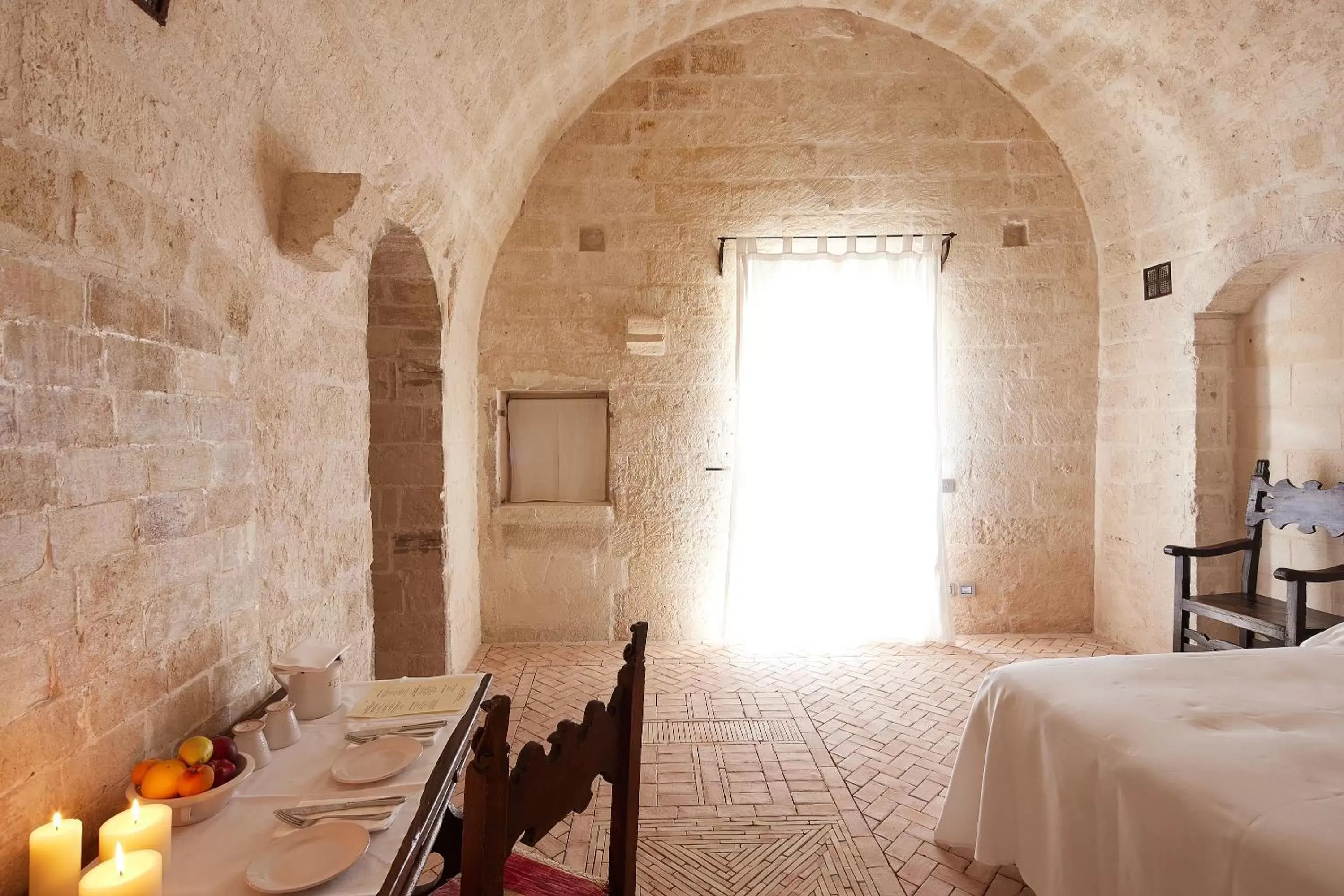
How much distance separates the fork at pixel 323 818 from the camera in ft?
4.19

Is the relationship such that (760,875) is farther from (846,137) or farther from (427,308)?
(846,137)

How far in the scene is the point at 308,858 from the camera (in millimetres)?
1171

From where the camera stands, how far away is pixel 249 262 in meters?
1.87

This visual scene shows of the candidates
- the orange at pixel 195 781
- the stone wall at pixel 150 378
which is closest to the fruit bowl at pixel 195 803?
the orange at pixel 195 781

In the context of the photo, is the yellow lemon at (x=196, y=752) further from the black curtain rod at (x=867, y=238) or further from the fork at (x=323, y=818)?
the black curtain rod at (x=867, y=238)

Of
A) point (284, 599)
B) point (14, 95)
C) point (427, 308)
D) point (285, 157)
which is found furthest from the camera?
point (427, 308)

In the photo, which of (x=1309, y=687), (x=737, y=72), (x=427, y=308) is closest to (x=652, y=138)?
(x=737, y=72)

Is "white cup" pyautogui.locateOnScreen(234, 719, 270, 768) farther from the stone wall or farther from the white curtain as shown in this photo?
the white curtain

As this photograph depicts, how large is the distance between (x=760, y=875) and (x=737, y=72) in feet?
13.5

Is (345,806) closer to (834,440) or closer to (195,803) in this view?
(195,803)

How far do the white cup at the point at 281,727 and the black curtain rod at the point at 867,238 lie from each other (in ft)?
11.2

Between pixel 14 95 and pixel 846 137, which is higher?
pixel 846 137

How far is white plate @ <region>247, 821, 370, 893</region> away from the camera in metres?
1.11

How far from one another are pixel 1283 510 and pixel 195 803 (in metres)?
4.30
